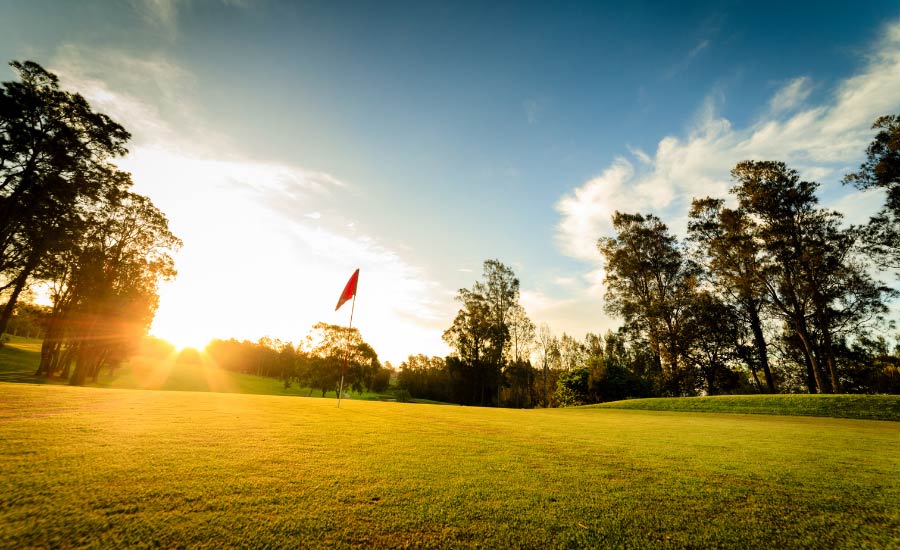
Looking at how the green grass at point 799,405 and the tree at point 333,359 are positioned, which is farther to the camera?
the tree at point 333,359

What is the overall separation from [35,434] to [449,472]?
479 cm

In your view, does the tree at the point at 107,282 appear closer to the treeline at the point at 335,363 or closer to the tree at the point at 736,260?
the treeline at the point at 335,363

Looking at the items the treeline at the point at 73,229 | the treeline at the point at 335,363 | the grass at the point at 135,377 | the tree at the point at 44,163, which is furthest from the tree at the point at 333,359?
the tree at the point at 44,163

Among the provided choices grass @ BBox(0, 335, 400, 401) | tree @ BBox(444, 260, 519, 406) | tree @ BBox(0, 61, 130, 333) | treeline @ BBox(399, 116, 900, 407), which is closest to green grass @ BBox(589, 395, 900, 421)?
treeline @ BBox(399, 116, 900, 407)

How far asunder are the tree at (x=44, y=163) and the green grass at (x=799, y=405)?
35.3 metres

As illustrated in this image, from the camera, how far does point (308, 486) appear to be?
9.63 ft

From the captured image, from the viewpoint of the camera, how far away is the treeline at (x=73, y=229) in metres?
15.7

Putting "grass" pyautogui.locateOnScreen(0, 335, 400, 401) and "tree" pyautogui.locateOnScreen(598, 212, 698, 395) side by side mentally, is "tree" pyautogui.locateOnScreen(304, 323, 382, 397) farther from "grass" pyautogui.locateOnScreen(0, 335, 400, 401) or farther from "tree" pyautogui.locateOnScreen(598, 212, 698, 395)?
"tree" pyautogui.locateOnScreen(598, 212, 698, 395)

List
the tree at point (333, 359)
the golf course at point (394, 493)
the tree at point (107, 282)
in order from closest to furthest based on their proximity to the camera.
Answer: the golf course at point (394, 493) → the tree at point (107, 282) → the tree at point (333, 359)

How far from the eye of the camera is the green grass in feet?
51.2

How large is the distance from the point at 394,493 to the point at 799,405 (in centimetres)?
2409

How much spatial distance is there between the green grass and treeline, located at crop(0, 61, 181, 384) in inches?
1396

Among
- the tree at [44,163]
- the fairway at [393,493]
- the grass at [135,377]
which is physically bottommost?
the grass at [135,377]

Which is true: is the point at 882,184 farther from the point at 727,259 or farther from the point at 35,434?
the point at 35,434
